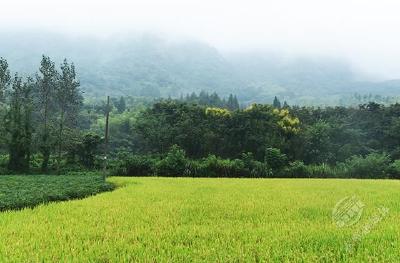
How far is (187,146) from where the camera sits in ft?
163

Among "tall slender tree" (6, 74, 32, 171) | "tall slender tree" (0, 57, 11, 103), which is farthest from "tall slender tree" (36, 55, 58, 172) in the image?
"tall slender tree" (0, 57, 11, 103)

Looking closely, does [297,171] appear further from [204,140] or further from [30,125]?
[30,125]

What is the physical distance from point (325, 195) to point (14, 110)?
2884 centimetres

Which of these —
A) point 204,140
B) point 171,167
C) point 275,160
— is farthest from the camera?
point 204,140

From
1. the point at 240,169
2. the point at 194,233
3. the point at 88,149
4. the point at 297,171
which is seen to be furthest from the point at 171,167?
the point at 194,233

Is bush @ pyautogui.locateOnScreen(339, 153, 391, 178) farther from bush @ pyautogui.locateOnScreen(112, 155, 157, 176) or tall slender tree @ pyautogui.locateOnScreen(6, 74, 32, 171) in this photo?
tall slender tree @ pyautogui.locateOnScreen(6, 74, 32, 171)

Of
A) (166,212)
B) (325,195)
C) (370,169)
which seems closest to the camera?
(166,212)

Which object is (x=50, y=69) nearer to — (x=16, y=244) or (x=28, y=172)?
(x=28, y=172)

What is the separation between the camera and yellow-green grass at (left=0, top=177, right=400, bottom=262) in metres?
7.72

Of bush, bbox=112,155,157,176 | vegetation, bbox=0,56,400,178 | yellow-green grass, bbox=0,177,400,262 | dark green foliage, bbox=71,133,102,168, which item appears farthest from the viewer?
dark green foliage, bbox=71,133,102,168

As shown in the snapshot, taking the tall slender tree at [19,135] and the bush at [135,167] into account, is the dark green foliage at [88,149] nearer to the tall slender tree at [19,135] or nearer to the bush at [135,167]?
the tall slender tree at [19,135]

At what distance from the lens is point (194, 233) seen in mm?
9516

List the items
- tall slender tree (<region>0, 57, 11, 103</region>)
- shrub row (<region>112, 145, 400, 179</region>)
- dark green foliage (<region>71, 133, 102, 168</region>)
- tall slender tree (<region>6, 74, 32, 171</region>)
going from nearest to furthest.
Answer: shrub row (<region>112, 145, 400, 179</region>)
tall slender tree (<region>6, 74, 32, 171</region>)
dark green foliage (<region>71, 133, 102, 168</region>)
tall slender tree (<region>0, 57, 11, 103</region>)

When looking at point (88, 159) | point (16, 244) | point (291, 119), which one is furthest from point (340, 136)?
point (16, 244)
